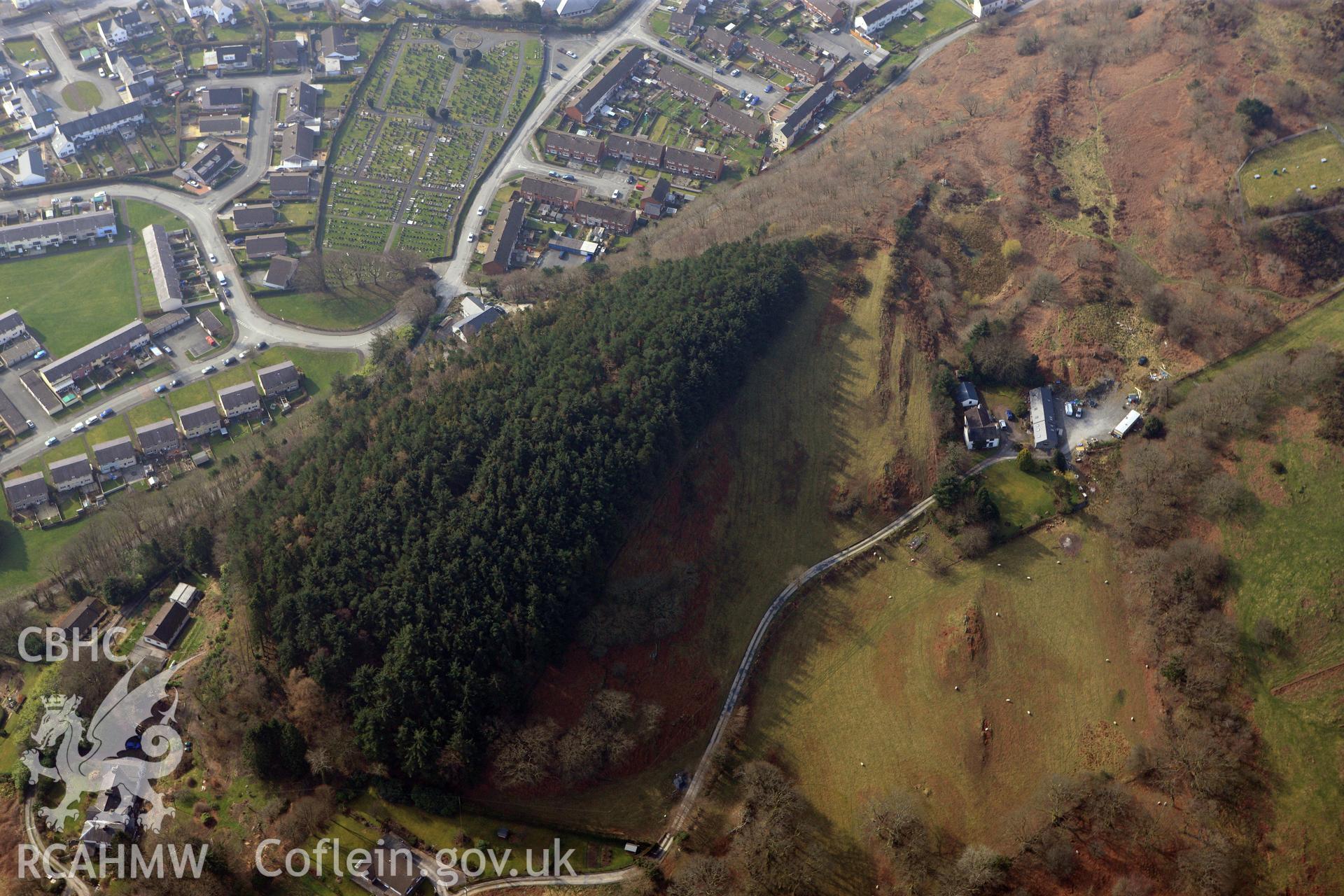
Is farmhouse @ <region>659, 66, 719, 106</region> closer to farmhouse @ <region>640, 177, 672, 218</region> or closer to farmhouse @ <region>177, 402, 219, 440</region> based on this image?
farmhouse @ <region>640, 177, 672, 218</region>

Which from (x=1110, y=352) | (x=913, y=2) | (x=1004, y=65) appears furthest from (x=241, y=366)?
(x=913, y=2)

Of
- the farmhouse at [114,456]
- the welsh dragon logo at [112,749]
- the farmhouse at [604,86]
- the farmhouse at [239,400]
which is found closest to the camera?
the welsh dragon logo at [112,749]

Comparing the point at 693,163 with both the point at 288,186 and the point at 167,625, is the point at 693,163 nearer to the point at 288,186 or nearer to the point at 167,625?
the point at 288,186

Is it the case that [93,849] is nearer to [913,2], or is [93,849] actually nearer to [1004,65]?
[1004,65]

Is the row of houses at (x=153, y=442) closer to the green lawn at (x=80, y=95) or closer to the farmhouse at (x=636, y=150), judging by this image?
the farmhouse at (x=636, y=150)

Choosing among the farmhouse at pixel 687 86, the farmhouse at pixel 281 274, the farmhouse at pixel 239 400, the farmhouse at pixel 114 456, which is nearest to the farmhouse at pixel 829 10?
the farmhouse at pixel 687 86

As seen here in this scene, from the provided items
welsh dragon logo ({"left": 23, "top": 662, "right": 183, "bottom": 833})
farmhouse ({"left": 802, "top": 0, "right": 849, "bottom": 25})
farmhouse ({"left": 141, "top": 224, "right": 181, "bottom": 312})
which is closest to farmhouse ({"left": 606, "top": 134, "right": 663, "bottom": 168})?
farmhouse ({"left": 802, "top": 0, "right": 849, "bottom": 25})
